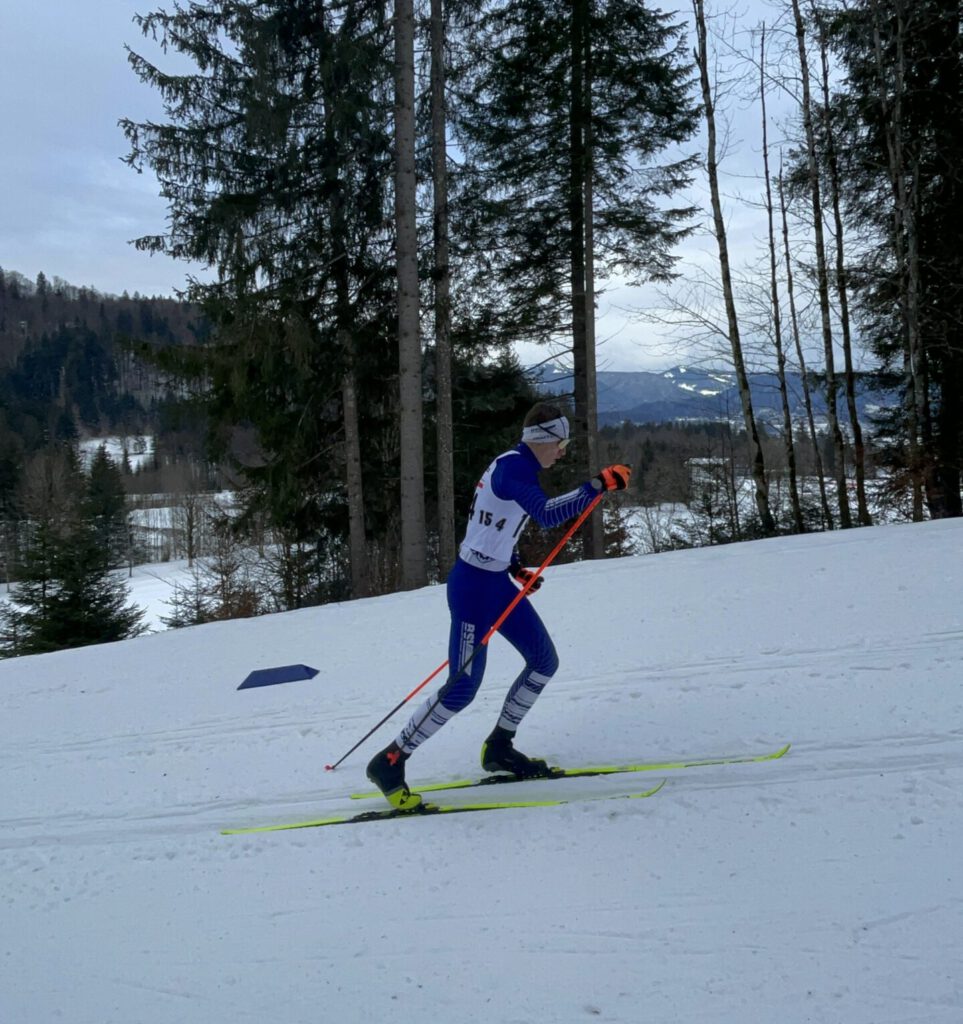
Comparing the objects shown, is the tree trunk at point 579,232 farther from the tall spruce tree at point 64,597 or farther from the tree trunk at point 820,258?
the tall spruce tree at point 64,597

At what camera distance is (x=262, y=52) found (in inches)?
460

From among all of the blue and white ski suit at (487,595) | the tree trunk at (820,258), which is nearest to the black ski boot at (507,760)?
the blue and white ski suit at (487,595)

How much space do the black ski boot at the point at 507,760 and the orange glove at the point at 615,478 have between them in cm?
168

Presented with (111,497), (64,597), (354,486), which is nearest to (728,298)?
(354,486)

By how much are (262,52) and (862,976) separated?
14.0 meters

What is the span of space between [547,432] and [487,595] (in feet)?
3.23

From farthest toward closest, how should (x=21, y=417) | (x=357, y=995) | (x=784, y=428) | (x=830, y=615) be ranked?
1. (x=21, y=417)
2. (x=784, y=428)
3. (x=830, y=615)
4. (x=357, y=995)

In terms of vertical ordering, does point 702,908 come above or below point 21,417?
below

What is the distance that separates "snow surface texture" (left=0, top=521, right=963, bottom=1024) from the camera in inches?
102

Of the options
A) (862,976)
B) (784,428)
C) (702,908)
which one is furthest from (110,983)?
(784,428)

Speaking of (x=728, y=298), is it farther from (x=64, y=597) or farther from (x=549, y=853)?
(x=64, y=597)

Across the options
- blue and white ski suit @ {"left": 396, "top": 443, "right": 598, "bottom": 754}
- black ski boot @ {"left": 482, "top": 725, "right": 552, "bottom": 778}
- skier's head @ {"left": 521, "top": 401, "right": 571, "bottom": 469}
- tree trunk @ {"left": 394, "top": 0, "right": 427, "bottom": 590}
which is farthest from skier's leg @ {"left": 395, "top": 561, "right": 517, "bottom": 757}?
tree trunk @ {"left": 394, "top": 0, "right": 427, "bottom": 590}

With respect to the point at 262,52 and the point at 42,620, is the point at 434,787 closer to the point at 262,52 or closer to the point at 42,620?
the point at 262,52

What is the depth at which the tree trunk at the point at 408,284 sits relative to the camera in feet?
38.2
